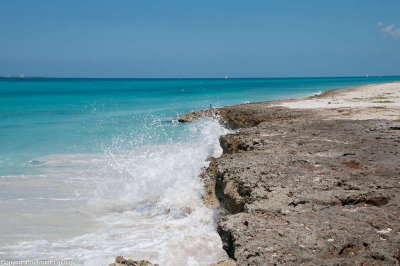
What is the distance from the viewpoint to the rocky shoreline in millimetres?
2666

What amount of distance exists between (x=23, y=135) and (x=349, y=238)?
51.8ft

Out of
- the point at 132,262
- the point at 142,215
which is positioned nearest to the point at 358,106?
the point at 142,215

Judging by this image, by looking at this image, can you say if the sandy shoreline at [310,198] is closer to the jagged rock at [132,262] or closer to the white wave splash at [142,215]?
the jagged rock at [132,262]

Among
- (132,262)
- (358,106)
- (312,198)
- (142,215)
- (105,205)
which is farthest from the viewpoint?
(358,106)

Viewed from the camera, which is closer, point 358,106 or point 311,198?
point 311,198

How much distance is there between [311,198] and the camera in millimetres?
3520

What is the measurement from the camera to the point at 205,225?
481 centimetres

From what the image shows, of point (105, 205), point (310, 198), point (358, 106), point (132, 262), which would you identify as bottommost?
point (105, 205)

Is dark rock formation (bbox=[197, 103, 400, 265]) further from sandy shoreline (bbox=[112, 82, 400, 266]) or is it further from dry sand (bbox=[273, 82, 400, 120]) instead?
dry sand (bbox=[273, 82, 400, 120])

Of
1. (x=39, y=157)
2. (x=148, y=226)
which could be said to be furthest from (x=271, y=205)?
(x=39, y=157)

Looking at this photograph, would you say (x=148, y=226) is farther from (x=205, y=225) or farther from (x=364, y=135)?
(x=364, y=135)

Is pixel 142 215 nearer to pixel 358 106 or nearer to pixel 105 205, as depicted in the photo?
pixel 105 205

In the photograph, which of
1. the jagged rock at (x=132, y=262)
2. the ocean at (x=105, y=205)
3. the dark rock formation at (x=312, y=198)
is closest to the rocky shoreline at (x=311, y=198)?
the dark rock formation at (x=312, y=198)

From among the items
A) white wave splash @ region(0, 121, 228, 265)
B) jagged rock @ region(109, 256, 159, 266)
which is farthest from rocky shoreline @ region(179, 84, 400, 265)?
jagged rock @ region(109, 256, 159, 266)
